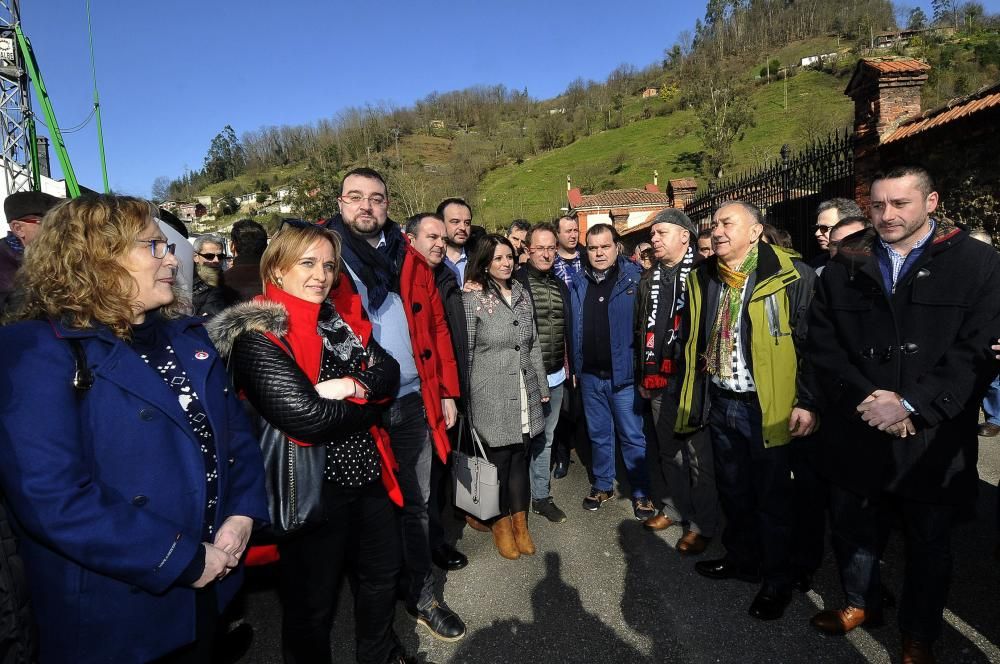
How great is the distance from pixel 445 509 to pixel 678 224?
2722 mm

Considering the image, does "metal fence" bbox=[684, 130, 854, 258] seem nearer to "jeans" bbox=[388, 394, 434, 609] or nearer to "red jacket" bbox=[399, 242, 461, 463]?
"red jacket" bbox=[399, 242, 461, 463]

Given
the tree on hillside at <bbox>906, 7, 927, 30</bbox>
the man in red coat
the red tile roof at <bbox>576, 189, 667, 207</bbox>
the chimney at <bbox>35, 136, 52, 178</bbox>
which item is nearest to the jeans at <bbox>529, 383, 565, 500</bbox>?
the man in red coat

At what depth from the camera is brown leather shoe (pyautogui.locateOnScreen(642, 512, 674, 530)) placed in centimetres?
375

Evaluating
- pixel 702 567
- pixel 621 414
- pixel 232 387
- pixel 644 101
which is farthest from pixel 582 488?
pixel 644 101

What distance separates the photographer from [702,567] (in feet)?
10.5

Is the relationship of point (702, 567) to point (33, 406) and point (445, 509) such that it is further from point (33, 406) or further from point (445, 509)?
point (33, 406)

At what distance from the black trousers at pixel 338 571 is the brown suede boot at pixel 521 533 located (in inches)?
53.9

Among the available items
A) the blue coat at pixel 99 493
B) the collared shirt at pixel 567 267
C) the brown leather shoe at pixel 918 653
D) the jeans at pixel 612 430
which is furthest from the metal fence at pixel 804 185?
the blue coat at pixel 99 493

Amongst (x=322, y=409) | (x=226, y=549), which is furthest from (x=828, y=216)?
(x=226, y=549)

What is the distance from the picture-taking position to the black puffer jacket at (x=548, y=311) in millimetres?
4008

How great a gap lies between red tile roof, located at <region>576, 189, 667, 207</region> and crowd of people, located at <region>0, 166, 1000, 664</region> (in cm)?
2055

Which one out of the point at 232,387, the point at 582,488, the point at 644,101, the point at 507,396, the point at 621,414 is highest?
the point at 644,101

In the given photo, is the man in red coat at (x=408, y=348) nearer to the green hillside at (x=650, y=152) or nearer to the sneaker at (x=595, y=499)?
the sneaker at (x=595, y=499)

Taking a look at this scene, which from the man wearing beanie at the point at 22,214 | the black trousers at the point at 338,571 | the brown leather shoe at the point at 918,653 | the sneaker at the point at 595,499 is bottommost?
the sneaker at the point at 595,499
